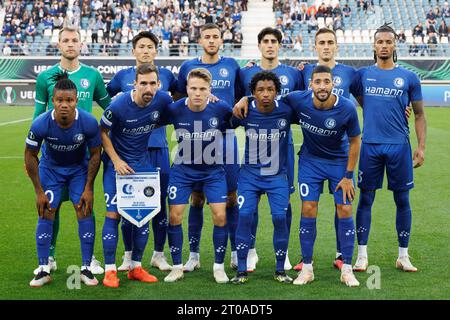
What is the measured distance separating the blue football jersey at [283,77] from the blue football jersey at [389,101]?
75cm

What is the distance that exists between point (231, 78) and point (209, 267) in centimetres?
197

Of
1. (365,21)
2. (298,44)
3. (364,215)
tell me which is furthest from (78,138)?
(365,21)

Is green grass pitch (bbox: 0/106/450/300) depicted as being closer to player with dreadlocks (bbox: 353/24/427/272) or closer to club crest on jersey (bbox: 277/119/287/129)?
player with dreadlocks (bbox: 353/24/427/272)

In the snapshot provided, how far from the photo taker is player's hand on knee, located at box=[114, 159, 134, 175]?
6.85 metres

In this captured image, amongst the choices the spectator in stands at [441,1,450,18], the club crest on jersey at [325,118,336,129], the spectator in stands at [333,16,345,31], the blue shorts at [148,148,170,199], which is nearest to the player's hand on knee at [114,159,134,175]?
the blue shorts at [148,148,170,199]

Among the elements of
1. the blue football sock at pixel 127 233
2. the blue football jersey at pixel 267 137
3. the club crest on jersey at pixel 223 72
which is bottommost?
the blue football sock at pixel 127 233

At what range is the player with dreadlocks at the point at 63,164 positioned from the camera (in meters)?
6.70

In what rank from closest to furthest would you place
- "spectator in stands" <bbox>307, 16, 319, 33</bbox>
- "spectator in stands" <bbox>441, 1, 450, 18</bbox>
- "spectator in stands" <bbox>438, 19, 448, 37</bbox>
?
"spectator in stands" <bbox>438, 19, 448, 37</bbox> < "spectator in stands" <bbox>307, 16, 319, 33</bbox> < "spectator in stands" <bbox>441, 1, 450, 18</bbox>

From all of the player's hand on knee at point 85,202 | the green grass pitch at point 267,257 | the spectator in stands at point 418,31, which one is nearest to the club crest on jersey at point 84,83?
the player's hand on knee at point 85,202

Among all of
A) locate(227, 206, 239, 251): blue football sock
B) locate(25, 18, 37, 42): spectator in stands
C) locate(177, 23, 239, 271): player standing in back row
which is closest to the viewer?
locate(177, 23, 239, 271): player standing in back row

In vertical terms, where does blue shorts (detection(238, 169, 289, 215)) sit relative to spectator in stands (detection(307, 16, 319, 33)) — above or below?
below

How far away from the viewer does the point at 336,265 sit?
740cm

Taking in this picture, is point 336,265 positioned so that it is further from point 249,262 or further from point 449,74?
point 449,74

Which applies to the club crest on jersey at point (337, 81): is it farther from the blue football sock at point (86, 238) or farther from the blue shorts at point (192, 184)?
the blue football sock at point (86, 238)
